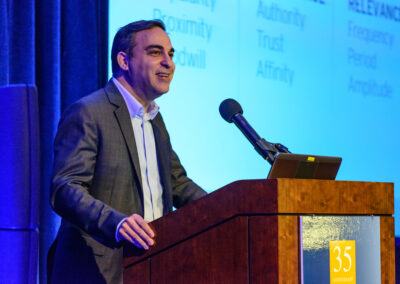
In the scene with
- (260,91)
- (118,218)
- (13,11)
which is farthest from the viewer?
(260,91)

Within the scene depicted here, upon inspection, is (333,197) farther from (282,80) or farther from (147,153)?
(282,80)

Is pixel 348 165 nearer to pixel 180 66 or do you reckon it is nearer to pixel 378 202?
pixel 180 66

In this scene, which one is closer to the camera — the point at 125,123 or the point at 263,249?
the point at 263,249

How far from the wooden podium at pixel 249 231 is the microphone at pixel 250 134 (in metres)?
0.38

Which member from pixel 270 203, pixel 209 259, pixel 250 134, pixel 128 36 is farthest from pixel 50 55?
pixel 270 203

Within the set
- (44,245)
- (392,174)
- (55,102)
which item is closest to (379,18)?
(392,174)

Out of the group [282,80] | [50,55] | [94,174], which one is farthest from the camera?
[282,80]

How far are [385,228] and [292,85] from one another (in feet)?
7.83

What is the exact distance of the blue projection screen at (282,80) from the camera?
338 cm

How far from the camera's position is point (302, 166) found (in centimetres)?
176

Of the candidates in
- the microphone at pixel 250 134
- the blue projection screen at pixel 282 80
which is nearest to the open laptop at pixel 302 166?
the microphone at pixel 250 134

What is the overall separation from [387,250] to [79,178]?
92 cm

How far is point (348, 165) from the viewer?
13.8 feet

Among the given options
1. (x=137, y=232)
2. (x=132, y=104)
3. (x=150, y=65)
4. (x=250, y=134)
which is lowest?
(x=137, y=232)
